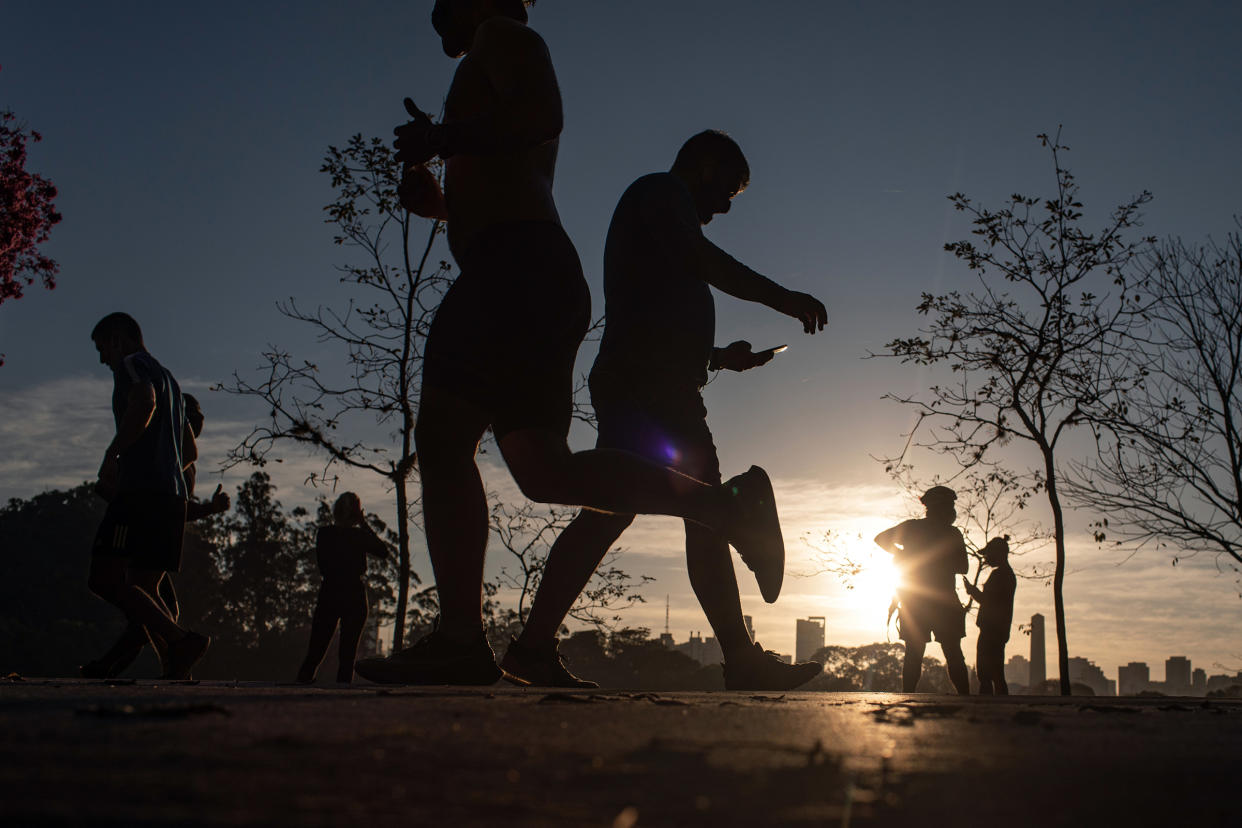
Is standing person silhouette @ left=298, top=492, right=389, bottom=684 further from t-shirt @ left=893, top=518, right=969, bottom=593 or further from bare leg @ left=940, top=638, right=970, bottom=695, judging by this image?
bare leg @ left=940, top=638, right=970, bottom=695

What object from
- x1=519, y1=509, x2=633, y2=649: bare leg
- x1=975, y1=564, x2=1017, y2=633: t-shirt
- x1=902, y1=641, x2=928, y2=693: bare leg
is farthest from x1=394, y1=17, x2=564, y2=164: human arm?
x1=975, y1=564, x2=1017, y2=633: t-shirt

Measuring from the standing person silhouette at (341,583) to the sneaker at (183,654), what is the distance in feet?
9.83

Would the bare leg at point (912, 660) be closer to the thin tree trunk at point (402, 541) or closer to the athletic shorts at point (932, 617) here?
the athletic shorts at point (932, 617)

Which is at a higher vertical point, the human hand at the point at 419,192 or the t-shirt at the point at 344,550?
the human hand at the point at 419,192

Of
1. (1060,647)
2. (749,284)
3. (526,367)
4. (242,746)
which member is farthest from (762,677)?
(1060,647)

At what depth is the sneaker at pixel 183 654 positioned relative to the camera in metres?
5.62

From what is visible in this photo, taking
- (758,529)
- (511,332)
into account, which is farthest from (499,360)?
(758,529)

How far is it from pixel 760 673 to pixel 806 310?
1814 millimetres

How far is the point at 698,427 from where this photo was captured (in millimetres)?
4793

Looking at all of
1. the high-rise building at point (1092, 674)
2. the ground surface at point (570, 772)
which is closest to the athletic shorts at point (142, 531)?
the ground surface at point (570, 772)

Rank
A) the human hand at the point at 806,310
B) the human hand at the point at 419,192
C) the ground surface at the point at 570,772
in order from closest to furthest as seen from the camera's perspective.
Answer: the ground surface at the point at 570,772
the human hand at the point at 419,192
the human hand at the point at 806,310

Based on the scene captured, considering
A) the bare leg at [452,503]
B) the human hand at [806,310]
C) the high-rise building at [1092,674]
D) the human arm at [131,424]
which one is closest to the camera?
the bare leg at [452,503]

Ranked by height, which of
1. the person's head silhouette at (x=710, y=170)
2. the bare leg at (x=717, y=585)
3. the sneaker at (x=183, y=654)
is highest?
the person's head silhouette at (x=710, y=170)

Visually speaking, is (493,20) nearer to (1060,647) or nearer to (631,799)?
(631,799)
